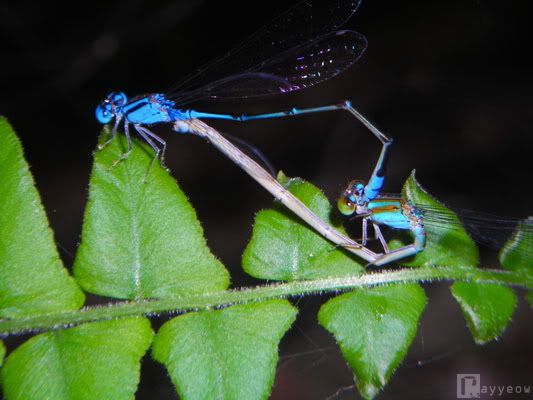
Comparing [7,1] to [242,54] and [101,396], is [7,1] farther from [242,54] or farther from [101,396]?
[101,396]

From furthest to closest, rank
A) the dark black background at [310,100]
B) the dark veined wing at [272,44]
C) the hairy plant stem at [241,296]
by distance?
the dark black background at [310,100]
the dark veined wing at [272,44]
the hairy plant stem at [241,296]

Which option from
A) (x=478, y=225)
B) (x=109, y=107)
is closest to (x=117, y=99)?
(x=109, y=107)

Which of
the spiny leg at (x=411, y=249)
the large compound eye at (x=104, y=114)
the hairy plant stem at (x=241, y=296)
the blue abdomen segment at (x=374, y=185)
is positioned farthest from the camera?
the large compound eye at (x=104, y=114)

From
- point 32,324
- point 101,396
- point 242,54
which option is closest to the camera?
point 101,396

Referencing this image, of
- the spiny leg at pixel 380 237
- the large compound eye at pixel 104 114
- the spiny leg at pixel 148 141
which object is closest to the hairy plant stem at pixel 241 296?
the spiny leg at pixel 380 237

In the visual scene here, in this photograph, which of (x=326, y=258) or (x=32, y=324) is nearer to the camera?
(x=32, y=324)

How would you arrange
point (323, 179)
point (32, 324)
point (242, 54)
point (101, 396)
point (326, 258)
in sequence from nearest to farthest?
point (101, 396)
point (32, 324)
point (326, 258)
point (242, 54)
point (323, 179)

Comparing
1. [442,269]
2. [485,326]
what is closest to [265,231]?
[442,269]

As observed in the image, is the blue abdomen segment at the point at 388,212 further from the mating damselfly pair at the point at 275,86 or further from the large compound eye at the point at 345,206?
the large compound eye at the point at 345,206
